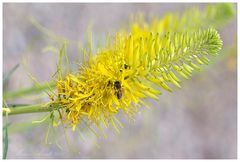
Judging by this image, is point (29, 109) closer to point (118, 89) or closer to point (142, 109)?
point (118, 89)

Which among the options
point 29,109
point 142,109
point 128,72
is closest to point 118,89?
point 128,72

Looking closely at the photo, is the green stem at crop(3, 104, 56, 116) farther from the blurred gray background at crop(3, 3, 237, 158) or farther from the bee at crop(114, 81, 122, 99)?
the blurred gray background at crop(3, 3, 237, 158)

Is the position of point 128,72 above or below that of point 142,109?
above

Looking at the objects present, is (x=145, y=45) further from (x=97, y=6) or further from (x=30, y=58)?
(x=97, y=6)

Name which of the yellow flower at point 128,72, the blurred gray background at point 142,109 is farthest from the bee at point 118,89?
the blurred gray background at point 142,109

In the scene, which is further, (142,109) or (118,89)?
(142,109)

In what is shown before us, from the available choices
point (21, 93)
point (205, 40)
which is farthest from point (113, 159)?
point (205, 40)

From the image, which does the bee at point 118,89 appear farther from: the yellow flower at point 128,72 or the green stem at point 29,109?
the green stem at point 29,109

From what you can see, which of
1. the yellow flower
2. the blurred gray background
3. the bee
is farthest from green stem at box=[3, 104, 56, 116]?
the blurred gray background
